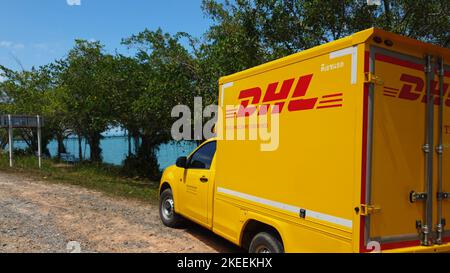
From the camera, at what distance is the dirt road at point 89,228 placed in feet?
20.4

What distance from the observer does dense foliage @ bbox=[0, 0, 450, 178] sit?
8945 millimetres

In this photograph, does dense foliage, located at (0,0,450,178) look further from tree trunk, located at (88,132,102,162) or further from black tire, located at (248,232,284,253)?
black tire, located at (248,232,284,253)

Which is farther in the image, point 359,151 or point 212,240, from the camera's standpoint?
point 212,240

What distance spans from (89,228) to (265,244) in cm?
397

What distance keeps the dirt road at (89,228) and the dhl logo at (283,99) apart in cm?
252

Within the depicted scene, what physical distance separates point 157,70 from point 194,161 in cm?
990

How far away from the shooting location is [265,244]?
450 centimetres

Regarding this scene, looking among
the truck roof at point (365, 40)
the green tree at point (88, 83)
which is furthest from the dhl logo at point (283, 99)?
the green tree at point (88, 83)

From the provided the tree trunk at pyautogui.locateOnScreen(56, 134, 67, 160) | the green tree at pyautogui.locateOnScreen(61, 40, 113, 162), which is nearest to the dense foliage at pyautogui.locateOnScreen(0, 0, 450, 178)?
the green tree at pyautogui.locateOnScreen(61, 40, 113, 162)

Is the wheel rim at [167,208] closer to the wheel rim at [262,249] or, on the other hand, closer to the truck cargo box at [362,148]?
the wheel rim at [262,249]

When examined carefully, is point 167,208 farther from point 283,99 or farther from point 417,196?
point 417,196

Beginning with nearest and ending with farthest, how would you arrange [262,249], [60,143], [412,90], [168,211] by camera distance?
1. [412,90]
2. [262,249]
3. [168,211]
4. [60,143]

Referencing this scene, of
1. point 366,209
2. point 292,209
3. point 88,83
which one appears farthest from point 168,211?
point 88,83
